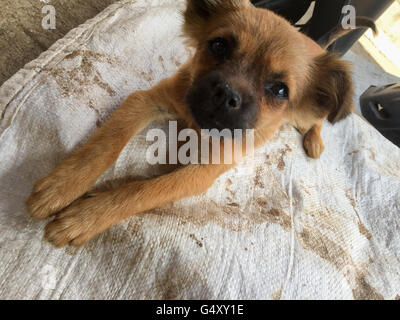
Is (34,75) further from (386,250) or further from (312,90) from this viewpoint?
(386,250)

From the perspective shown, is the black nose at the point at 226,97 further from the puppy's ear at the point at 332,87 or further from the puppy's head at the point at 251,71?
the puppy's ear at the point at 332,87

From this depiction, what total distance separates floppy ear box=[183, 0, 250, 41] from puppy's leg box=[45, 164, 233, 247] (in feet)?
3.32

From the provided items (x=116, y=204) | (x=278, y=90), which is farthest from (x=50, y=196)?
(x=278, y=90)

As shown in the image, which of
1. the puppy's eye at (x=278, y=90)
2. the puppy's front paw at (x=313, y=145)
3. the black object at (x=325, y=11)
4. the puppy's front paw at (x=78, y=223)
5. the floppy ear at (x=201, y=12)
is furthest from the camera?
the black object at (x=325, y=11)

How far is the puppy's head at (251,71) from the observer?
1513mm

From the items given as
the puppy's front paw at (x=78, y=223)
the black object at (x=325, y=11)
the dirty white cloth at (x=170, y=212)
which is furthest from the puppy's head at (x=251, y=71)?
the black object at (x=325, y=11)

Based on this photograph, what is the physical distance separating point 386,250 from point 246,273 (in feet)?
4.25

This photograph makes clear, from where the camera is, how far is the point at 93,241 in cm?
152

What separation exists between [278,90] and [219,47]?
438 millimetres

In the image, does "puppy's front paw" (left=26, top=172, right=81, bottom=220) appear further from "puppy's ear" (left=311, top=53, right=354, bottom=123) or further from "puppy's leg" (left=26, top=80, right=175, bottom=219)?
"puppy's ear" (left=311, top=53, right=354, bottom=123)

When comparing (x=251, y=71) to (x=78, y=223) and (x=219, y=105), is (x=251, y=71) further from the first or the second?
(x=78, y=223)

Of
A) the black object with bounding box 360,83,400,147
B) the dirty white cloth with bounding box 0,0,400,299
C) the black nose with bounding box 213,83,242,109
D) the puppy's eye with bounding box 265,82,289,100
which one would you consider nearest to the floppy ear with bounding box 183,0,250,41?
the dirty white cloth with bounding box 0,0,400,299

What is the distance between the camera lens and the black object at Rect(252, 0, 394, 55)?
10.6 feet

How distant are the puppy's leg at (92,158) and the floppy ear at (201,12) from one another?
448mm
